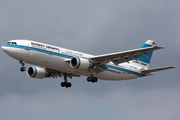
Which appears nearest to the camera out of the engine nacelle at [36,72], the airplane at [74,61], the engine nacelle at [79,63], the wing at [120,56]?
the airplane at [74,61]

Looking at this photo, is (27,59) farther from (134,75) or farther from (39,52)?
(134,75)

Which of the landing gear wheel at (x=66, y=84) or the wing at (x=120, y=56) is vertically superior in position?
the wing at (x=120, y=56)

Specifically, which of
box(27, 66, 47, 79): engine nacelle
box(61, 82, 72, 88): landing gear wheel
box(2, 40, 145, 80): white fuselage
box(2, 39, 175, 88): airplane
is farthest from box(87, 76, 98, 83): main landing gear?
box(27, 66, 47, 79): engine nacelle

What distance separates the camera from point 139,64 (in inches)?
2111

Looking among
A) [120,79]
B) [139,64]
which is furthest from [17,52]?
[139,64]

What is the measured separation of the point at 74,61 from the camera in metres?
42.6

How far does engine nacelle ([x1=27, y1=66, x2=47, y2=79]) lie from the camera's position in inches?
1935

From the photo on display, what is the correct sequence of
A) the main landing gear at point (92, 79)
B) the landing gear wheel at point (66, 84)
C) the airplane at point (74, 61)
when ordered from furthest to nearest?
the landing gear wheel at point (66, 84), the main landing gear at point (92, 79), the airplane at point (74, 61)

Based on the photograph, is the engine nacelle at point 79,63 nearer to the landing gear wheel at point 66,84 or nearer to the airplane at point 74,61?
the airplane at point 74,61

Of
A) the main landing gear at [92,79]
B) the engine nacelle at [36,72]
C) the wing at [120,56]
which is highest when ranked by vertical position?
the engine nacelle at [36,72]

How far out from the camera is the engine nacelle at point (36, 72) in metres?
49.2

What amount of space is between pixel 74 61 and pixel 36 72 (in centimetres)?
939

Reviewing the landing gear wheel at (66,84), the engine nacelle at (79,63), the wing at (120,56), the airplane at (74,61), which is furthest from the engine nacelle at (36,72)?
the wing at (120,56)

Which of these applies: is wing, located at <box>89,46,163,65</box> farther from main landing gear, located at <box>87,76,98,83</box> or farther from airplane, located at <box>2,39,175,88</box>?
main landing gear, located at <box>87,76,98,83</box>
